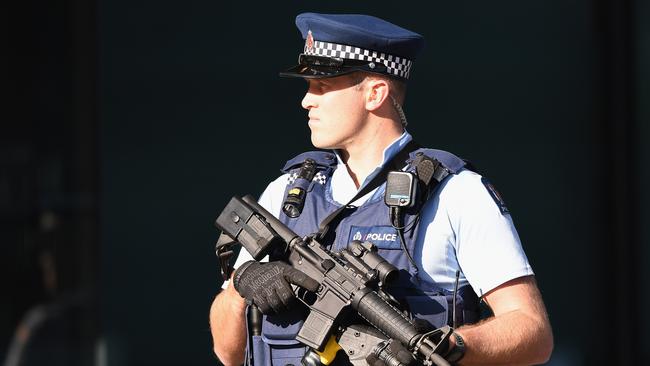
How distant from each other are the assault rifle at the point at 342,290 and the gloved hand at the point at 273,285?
3cm

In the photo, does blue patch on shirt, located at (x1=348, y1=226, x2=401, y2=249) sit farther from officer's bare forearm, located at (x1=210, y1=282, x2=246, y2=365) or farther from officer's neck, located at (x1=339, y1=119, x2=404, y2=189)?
officer's bare forearm, located at (x1=210, y1=282, x2=246, y2=365)

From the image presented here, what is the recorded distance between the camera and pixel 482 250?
2.75 m

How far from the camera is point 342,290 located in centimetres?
266

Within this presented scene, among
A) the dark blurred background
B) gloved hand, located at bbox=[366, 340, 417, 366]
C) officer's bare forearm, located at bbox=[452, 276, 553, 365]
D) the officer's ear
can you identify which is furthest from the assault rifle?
the dark blurred background

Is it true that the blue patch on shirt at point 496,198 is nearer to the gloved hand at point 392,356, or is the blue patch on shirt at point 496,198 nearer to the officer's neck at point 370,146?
the officer's neck at point 370,146

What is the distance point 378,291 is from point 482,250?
0.96ft

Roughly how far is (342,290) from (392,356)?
23 cm

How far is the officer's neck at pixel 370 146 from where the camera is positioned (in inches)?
117

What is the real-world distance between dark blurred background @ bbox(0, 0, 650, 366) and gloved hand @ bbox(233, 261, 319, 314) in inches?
118

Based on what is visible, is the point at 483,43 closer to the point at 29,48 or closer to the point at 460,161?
the point at 29,48

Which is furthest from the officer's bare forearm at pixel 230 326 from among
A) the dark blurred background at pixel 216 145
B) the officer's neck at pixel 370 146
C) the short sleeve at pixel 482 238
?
the dark blurred background at pixel 216 145

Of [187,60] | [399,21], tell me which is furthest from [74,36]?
[399,21]

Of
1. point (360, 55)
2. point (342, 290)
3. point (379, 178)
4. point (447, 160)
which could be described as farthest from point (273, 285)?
point (360, 55)

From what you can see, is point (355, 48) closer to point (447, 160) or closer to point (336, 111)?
point (336, 111)
